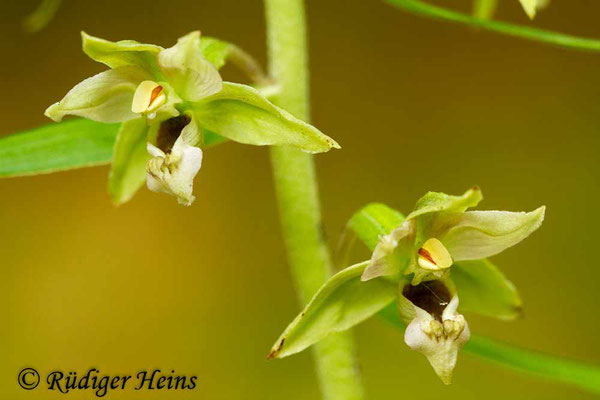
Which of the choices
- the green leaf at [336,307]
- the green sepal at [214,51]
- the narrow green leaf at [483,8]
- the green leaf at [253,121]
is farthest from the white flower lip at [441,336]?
the narrow green leaf at [483,8]

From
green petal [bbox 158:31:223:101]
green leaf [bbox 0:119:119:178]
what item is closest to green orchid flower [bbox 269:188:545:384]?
green petal [bbox 158:31:223:101]

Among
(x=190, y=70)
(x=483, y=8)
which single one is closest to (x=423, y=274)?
(x=190, y=70)

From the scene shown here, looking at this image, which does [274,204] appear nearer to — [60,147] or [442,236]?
[60,147]

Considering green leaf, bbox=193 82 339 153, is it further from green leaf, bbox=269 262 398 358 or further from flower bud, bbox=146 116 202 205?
green leaf, bbox=269 262 398 358

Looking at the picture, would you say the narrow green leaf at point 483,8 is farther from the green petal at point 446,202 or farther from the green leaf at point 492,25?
the green petal at point 446,202

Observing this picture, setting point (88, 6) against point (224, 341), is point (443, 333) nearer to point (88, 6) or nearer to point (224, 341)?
point (224, 341)
